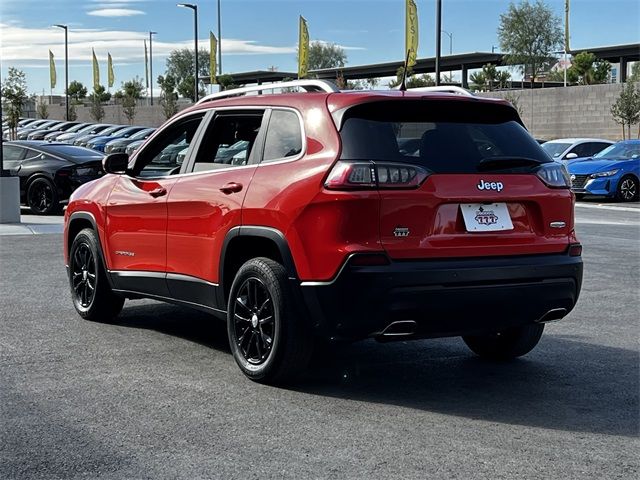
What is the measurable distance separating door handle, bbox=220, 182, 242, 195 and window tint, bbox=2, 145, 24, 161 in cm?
1482

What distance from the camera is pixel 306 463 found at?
445cm

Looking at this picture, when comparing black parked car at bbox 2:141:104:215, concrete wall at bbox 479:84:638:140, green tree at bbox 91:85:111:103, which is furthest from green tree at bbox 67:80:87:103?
black parked car at bbox 2:141:104:215

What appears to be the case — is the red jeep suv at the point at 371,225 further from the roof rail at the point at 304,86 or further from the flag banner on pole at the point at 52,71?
the flag banner on pole at the point at 52,71

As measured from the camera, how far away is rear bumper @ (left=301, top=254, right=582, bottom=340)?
530 centimetres

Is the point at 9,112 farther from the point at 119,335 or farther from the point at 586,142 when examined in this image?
the point at 119,335

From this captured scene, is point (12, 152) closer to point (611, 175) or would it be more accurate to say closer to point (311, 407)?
point (611, 175)

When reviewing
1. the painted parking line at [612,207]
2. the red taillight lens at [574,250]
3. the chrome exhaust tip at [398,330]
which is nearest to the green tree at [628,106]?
the painted parking line at [612,207]

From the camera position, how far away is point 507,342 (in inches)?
262

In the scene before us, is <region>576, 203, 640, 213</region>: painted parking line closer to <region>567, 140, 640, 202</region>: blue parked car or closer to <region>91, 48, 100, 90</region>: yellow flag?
<region>567, 140, 640, 202</region>: blue parked car

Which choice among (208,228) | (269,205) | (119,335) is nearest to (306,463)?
(269,205)

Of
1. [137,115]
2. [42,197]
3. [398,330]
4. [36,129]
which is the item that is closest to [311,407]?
[398,330]

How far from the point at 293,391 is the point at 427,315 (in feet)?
3.15

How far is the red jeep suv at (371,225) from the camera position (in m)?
5.35

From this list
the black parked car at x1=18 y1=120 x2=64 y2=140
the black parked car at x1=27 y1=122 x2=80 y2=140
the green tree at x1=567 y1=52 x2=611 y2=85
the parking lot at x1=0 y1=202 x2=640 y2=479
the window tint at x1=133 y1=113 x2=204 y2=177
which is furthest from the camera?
the black parked car at x1=18 y1=120 x2=64 y2=140
